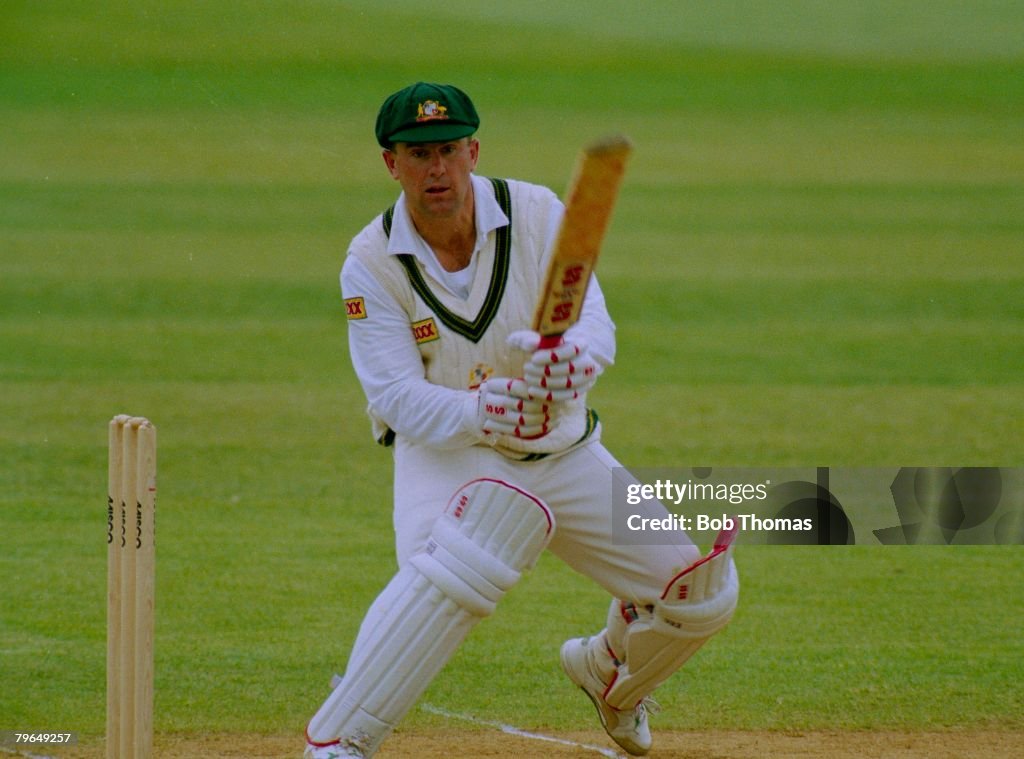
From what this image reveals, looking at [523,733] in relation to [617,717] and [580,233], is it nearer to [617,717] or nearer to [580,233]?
[617,717]

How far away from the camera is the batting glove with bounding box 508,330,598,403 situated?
354 cm

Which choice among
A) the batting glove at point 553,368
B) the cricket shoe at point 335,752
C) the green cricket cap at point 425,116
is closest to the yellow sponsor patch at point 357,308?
the green cricket cap at point 425,116

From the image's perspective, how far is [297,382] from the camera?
9.56 m

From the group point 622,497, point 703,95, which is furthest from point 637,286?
point 703,95

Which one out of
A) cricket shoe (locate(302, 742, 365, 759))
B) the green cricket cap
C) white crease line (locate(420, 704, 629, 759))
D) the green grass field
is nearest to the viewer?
cricket shoe (locate(302, 742, 365, 759))

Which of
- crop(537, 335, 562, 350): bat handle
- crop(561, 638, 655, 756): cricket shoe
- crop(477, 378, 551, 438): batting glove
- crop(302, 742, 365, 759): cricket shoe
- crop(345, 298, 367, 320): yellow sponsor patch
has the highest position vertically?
crop(345, 298, 367, 320): yellow sponsor patch

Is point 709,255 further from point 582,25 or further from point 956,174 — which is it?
point 582,25

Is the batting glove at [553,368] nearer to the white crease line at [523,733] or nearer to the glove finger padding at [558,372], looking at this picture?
the glove finger padding at [558,372]

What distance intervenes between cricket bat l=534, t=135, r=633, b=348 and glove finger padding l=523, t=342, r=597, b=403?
33 millimetres

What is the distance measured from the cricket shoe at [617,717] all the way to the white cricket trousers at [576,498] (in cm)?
42

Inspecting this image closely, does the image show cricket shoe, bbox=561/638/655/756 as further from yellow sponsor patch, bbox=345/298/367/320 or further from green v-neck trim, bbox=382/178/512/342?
yellow sponsor patch, bbox=345/298/367/320

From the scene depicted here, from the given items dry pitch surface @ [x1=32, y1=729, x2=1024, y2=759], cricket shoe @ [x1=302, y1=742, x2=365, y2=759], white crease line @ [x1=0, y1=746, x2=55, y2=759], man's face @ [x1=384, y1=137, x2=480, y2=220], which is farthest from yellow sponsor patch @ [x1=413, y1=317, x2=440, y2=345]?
white crease line @ [x1=0, y1=746, x2=55, y2=759]

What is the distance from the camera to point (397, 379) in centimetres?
394

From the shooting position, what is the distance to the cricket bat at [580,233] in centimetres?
315
